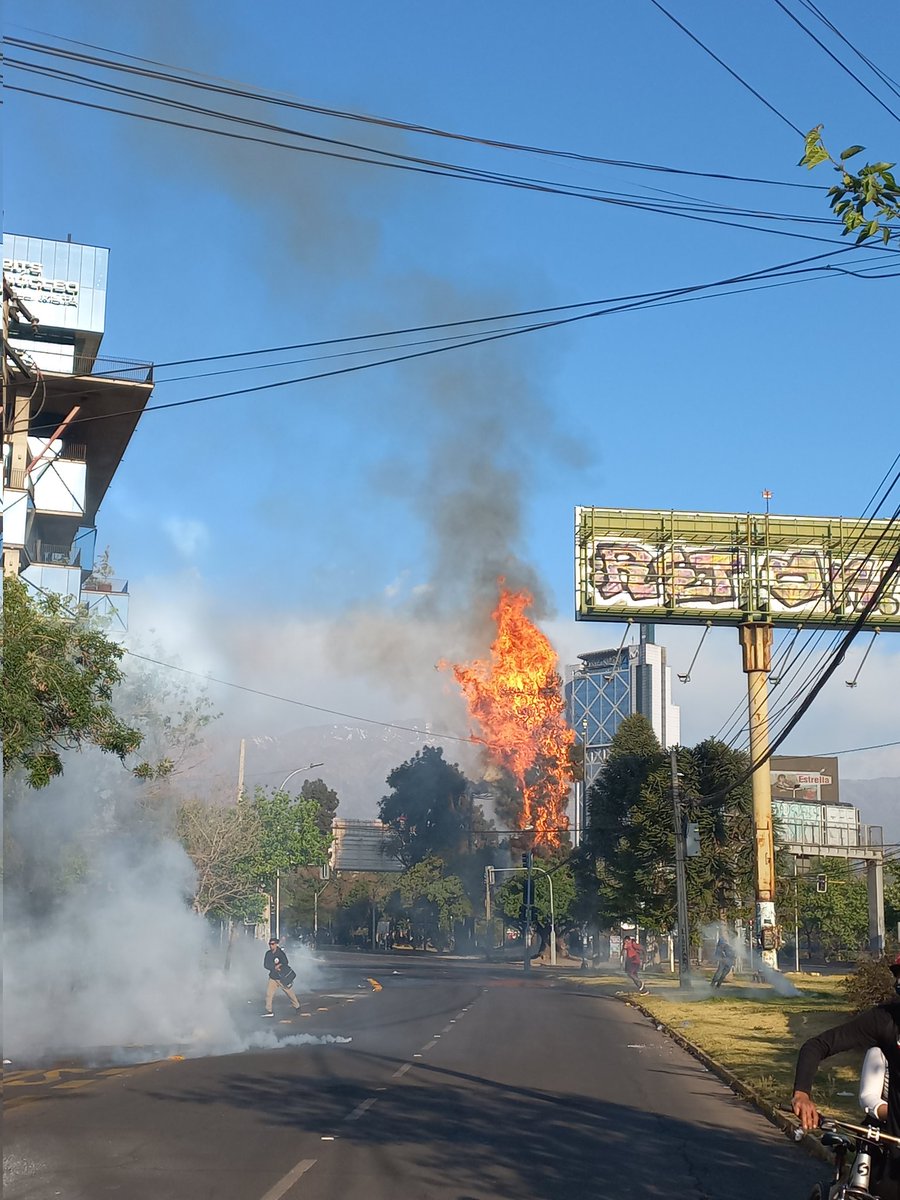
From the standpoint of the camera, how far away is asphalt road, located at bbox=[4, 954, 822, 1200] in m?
9.36

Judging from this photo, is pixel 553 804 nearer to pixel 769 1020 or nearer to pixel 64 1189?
pixel 769 1020

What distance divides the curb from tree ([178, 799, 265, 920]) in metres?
19.3

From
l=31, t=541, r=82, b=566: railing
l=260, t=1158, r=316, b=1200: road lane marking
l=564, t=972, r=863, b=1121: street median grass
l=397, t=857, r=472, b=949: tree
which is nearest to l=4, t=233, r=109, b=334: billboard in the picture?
l=31, t=541, r=82, b=566: railing

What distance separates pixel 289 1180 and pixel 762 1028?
16359 millimetres

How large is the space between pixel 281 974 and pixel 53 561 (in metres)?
28.2

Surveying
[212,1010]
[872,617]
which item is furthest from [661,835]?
[212,1010]

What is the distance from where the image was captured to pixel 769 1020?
83.4ft

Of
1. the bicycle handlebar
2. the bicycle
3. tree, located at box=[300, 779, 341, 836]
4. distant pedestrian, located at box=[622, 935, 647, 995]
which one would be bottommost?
distant pedestrian, located at box=[622, 935, 647, 995]

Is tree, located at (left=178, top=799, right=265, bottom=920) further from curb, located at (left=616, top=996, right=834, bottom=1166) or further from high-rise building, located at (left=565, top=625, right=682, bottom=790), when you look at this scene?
high-rise building, located at (left=565, top=625, right=682, bottom=790)

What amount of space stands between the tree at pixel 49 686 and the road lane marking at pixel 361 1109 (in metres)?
5.87

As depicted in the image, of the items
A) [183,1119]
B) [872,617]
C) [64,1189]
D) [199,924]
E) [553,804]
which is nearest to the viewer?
[64,1189]

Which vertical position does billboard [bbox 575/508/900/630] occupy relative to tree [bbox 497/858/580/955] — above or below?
above

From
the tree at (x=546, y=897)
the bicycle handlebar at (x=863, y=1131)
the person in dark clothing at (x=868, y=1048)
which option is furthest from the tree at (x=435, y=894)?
the bicycle handlebar at (x=863, y=1131)

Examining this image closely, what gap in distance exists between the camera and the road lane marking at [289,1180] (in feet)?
28.9
